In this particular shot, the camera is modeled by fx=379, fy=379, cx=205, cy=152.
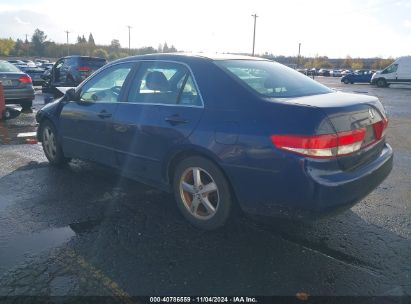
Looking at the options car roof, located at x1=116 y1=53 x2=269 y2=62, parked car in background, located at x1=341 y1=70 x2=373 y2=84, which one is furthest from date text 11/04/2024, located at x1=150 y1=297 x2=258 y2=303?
parked car in background, located at x1=341 y1=70 x2=373 y2=84

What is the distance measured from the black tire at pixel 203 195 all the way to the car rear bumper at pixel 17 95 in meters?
8.99

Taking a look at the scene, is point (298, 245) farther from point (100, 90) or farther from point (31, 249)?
point (100, 90)

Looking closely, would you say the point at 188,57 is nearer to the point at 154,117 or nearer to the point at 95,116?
the point at 154,117

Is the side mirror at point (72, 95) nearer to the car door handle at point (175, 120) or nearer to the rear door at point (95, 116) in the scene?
the rear door at point (95, 116)

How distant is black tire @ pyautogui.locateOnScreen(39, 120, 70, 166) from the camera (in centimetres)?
557

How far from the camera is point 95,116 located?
15.1ft

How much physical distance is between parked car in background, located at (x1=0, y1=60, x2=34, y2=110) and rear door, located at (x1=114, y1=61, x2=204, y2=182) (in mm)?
8056

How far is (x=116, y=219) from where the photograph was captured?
3.87 meters

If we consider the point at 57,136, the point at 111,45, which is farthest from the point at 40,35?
the point at 57,136

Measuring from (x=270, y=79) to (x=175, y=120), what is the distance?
1040mm

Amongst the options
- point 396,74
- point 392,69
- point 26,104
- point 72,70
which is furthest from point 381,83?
point 26,104

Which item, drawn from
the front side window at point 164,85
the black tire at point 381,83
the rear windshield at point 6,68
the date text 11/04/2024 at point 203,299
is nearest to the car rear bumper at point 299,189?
the date text 11/04/2024 at point 203,299

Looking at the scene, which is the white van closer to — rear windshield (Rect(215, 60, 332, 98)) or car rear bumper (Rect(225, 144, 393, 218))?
rear windshield (Rect(215, 60, 332, 98))

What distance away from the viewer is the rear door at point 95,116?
4.42 metres
